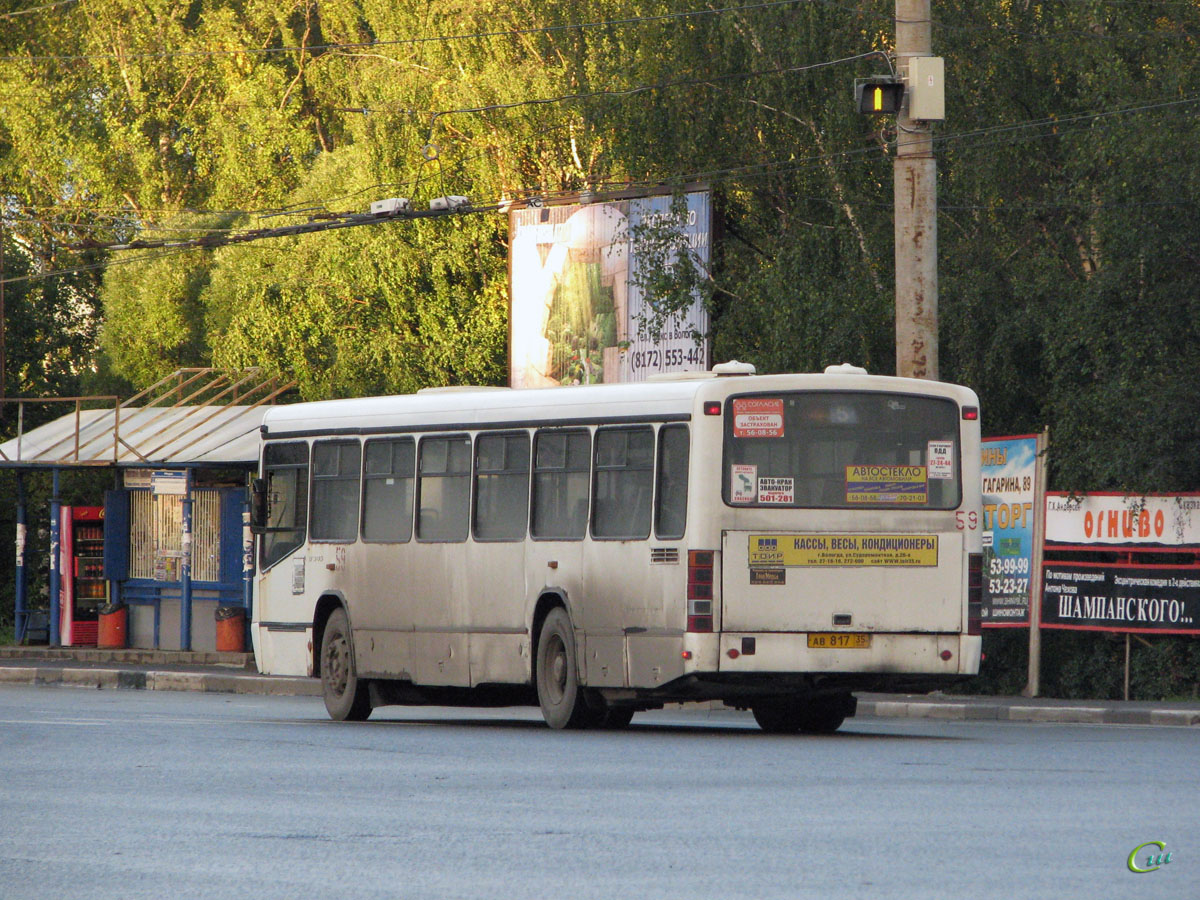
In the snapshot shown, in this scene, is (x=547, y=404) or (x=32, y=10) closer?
(x=547, y=404)

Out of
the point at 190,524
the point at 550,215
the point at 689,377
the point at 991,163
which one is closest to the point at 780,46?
the point at 991,163

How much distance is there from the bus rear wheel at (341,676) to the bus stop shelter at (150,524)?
11232 millimetres

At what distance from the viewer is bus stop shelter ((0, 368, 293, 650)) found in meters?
34.2

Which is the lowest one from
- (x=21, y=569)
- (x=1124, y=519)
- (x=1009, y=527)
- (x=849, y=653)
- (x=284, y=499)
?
(x=21, y=569)

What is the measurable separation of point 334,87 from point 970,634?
40.8 meters

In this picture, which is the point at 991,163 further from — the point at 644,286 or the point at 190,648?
the point at 190,648

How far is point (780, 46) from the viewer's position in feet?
101

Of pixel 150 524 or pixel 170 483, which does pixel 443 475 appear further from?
pixel 150 524

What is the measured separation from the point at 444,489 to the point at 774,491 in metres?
3.71

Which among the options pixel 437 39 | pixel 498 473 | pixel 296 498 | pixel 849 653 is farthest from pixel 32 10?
pixel 849 653

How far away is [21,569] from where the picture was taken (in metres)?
37.7

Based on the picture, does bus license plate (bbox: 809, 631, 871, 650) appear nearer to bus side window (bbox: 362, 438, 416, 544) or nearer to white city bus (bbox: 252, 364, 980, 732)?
white city bus (bbox: 252, 364, 980, 732)

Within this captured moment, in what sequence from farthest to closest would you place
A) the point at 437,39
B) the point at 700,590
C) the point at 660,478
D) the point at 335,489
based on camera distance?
the point at 437,39 → the point at 335,489 → the point at 660,478 → the point at 700,590

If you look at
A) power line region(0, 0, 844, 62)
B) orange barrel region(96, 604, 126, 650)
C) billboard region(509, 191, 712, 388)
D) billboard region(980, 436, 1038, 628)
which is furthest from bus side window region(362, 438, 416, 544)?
orange barrel region(96, 604, 126, 650)
